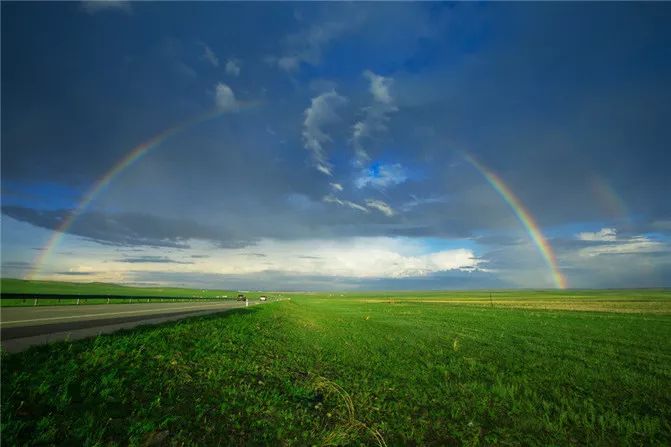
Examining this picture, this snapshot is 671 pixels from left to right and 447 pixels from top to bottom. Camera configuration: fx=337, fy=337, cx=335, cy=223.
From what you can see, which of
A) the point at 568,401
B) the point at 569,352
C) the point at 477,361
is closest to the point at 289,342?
the point at 477,361

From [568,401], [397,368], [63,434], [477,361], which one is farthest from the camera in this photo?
[477,361]

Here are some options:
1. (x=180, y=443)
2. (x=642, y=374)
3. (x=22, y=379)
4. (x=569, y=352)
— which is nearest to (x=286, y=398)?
(x=180, y=443)

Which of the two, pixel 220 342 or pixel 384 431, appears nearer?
pixel 384 431

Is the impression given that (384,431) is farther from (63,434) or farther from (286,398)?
(63,434)

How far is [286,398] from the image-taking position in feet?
31.5

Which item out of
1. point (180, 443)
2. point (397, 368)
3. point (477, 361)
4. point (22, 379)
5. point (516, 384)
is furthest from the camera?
point (477, 361)

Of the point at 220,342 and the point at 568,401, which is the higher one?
the point at 220,342

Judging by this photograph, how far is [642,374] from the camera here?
577 inches

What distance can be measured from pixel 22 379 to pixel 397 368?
40.2ft

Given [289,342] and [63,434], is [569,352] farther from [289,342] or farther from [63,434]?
[63,434]

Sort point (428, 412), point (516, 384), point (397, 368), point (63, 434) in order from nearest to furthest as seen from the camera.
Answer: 1. point (63, 434)
2. point (428, 412)
3. point (516, 384)
4. point (397, 368)

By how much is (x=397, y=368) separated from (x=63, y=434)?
38.7 feet

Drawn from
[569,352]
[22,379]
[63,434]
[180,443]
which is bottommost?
[569,352]

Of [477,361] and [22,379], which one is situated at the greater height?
[22,379]
